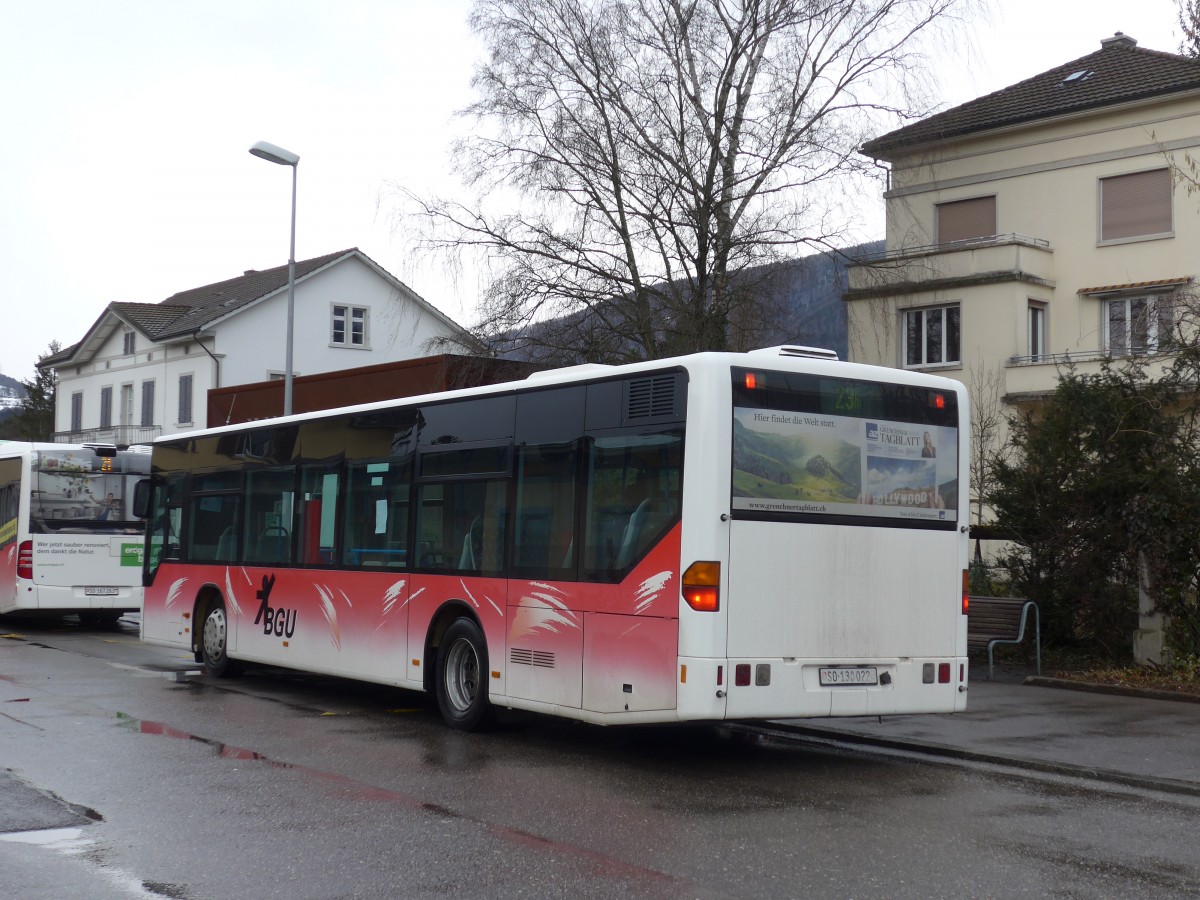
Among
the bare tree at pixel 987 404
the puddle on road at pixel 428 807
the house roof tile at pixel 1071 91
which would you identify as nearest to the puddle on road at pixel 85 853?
the puddle on road at pixel 428 807

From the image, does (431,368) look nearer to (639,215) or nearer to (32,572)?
(639,215)

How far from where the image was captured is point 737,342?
26859 mm

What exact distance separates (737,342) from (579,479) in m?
16.9

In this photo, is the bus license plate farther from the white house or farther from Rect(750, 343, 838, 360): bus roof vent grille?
the white house

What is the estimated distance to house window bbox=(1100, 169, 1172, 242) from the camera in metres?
33.6

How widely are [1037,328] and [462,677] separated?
27195 millimetres

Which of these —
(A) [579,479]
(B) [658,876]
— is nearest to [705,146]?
(A) [579,479]

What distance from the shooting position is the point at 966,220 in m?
37.1

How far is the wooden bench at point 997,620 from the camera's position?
50.1 feet

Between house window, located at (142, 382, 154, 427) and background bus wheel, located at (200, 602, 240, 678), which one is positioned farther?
house window, located at (142, 382, 154, 427)

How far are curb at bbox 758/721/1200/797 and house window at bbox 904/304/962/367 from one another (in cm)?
2513

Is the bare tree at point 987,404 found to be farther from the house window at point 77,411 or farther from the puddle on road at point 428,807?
the house window at point 77,411

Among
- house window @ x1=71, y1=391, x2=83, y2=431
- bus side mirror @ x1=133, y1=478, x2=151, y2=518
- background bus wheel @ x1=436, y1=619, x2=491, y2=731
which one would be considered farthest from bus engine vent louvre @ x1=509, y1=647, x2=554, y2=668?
house window @ x1=71, y1=391, x2=83, y2=431

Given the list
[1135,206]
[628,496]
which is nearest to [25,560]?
[628,496]
